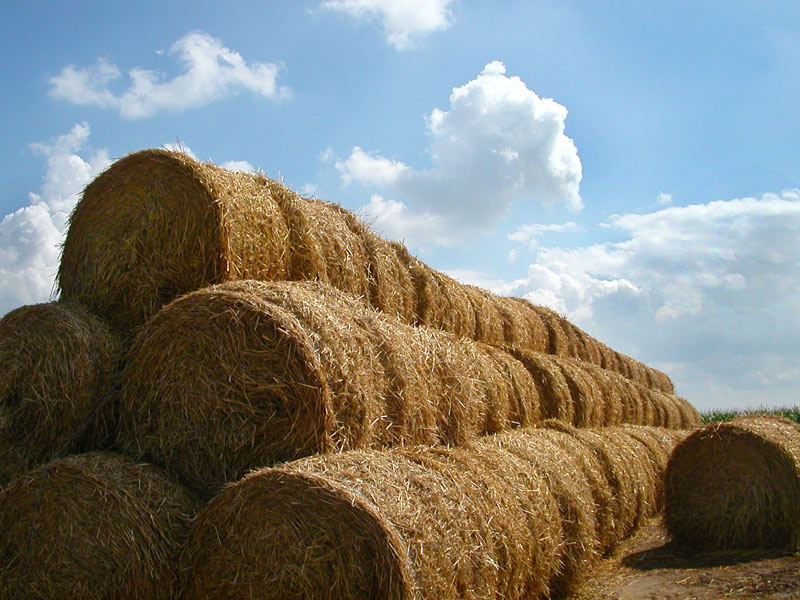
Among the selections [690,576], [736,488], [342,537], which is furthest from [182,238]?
[736,488]

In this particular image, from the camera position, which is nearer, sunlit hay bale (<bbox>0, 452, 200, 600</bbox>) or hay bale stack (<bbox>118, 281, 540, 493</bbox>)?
sunlit hay bale (<bbox>0, 452, 200, 600</bbox>)

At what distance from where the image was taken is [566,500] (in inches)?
227

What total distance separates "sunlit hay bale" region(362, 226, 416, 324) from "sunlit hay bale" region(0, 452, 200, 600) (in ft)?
9.58

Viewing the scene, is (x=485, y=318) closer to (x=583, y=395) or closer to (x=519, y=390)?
(x=583, y=395)

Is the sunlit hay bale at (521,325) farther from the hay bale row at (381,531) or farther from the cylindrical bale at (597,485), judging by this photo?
the hay bale row at (381,531)

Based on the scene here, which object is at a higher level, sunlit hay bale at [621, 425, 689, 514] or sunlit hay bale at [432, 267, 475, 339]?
sunlit hay bale at [432, 267, 475, 339]

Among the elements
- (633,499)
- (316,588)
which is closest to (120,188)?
(316,588)

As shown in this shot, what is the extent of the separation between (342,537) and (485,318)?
5.69 m

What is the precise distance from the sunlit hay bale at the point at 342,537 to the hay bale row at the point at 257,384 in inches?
13.1

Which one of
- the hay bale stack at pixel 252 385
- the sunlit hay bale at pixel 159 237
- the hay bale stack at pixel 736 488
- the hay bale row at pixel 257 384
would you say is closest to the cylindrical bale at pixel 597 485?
A: the hay bale stack at pixel 736 488

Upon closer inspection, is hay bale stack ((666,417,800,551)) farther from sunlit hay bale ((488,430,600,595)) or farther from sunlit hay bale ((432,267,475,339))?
sunlit hay bale ((432,267,475,339))

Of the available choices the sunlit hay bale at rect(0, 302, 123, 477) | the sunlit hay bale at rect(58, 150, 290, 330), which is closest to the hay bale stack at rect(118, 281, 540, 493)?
the sunlit hay bale at rect(0, 302, 123, 477)

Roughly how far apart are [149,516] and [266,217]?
2302mm

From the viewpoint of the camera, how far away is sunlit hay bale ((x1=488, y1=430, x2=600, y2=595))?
18.2 ft
